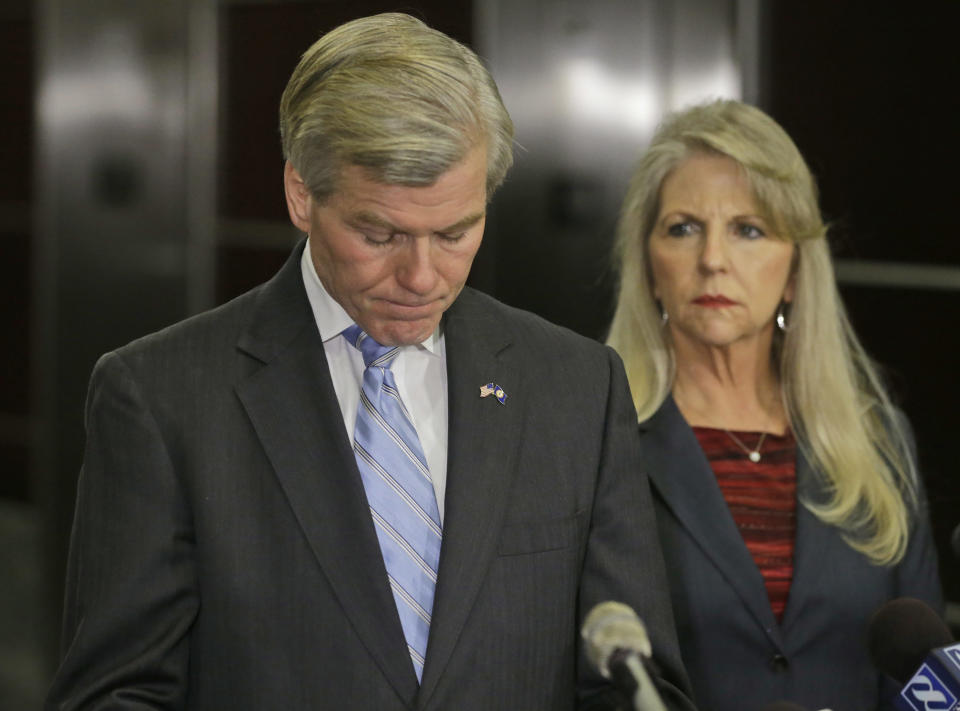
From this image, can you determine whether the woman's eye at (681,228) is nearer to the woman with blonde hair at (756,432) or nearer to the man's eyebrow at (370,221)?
the woman with blonde hair at (756,432)

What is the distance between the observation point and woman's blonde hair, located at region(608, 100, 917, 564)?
2.24 m

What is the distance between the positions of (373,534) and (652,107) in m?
2.13

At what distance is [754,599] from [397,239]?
3.08 feet

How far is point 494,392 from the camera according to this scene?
5.54 ft

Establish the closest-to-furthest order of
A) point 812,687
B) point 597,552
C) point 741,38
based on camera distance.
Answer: point 597,552 < point 812,687 < point 741,38

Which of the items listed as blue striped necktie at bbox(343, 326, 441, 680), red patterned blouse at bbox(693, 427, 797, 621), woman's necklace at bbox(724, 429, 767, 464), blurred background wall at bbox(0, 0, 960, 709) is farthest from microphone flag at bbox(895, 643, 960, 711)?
blurred background wall at bbox(0, 0, 960, 709)

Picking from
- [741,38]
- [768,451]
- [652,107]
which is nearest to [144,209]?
[652,107]

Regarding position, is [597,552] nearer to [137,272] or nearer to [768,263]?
[768,263]

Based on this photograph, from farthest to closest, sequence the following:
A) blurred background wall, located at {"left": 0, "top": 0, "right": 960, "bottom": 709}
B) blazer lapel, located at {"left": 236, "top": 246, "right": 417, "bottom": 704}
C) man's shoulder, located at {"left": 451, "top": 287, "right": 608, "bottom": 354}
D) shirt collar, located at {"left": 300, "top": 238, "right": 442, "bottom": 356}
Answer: blurred background wall, located at {"left": 0, "top": 0, "right": 960, "bottom": 709} → man's shoulder, located at {"left": 451, "top": 287, "right": 608, "bottom": 354} → shirt collar, located at {"left": 300, "top": 238, "right": 442, "bottom": 356} → blazer lapel, located at {"left": 236, "top": 246, "right": 417, "bottom": 704}

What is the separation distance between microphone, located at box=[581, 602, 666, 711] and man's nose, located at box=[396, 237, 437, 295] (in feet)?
1.51

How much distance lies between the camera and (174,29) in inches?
188

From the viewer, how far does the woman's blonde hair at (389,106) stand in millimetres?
1485

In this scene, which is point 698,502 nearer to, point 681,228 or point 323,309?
point 681,228

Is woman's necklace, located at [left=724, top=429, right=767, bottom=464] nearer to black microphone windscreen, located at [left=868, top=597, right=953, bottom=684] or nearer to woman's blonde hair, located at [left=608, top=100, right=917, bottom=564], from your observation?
woman's blonde hair, located at [left=608, top=100, right=917, bottom=564]
